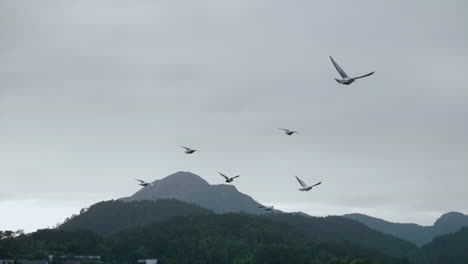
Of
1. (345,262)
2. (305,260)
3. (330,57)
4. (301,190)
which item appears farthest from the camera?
(305,260)

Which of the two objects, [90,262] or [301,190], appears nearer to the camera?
[301,190]

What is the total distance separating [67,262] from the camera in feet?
650

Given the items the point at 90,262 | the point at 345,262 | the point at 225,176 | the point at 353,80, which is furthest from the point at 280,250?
the point at 353,80

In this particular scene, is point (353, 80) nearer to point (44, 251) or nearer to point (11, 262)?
point (11, 262)

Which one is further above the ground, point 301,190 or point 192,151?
point 192,151

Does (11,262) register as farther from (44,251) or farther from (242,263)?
(242,263)

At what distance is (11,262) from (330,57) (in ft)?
406

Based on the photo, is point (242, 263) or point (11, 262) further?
point (242, 263)

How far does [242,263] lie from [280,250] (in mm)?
10592

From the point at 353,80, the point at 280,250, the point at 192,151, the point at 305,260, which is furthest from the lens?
the point at 280,250

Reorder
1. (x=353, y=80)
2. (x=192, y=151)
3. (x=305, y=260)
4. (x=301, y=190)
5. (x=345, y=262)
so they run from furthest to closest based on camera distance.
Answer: (x=305, y=260) → (x=345, y=262) → (x=192, y=151) → (x=301, y=190) → (x=353, y=80)

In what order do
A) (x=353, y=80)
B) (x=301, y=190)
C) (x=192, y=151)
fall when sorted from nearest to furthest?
(x=353, y=80), (x=301, y=190), (x=192, y=151)

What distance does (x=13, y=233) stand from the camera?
197 meters

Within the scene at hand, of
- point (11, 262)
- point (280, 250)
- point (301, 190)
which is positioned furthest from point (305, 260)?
point (301, 190)
